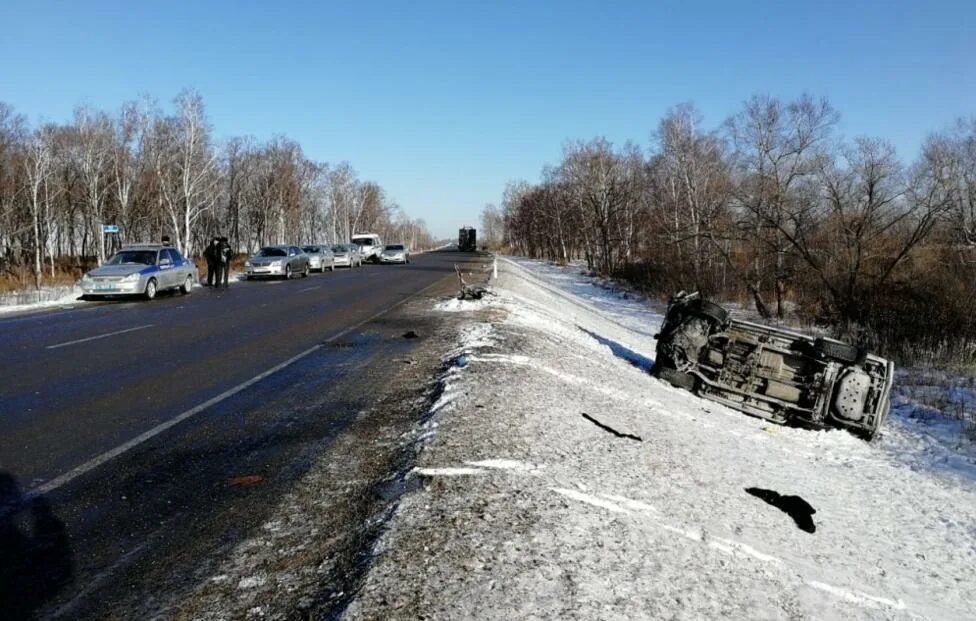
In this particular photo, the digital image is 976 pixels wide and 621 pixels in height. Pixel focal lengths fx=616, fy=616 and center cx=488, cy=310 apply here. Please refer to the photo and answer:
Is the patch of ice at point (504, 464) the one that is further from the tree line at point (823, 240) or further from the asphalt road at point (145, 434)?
the tree line at point (823, 240)

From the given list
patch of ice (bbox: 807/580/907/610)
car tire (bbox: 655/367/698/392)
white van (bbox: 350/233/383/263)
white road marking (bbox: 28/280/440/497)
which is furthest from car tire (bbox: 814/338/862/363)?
white van (bbox: 350/233/383/263)

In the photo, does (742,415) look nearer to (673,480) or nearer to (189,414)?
(673,480)

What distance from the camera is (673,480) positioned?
525cm

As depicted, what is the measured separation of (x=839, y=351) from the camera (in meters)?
8.72

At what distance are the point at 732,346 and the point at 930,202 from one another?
51.2ft

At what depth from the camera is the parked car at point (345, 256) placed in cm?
4453

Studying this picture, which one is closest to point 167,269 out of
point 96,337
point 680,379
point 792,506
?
point 96,337

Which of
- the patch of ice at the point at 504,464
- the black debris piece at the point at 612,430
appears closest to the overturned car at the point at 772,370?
the black debris piece at the point at 612,430

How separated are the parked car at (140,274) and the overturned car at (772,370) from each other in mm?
15649

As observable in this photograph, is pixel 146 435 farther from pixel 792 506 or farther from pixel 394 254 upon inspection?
pixel 394 254

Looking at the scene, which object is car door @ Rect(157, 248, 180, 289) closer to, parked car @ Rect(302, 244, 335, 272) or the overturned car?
parked car @ Rect(302, 244, 335, 272)

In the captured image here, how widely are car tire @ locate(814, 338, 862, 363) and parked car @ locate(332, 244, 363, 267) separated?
3815cm

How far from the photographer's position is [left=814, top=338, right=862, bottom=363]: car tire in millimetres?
8672

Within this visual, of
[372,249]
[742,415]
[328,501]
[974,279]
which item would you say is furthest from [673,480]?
[372,249]
